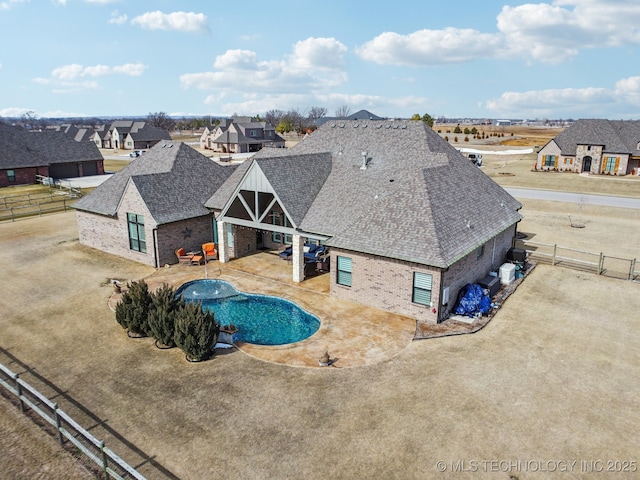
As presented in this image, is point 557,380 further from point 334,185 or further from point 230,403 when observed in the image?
point 334,185

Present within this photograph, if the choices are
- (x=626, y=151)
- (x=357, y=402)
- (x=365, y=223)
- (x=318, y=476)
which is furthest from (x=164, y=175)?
(x=626, y=151)

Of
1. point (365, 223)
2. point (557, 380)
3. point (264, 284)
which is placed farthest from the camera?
point (264, 284)

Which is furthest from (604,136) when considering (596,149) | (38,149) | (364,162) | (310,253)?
(38,149)

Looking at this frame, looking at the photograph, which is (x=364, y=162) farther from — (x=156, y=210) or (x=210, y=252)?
(x=156, y=210)

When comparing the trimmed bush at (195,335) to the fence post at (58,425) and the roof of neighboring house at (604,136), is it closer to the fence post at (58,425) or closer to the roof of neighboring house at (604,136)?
the fence post at (58,425)

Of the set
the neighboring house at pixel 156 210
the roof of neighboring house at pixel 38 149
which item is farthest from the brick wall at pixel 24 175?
the neighboring house at pixel 156 210

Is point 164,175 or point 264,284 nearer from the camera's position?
point 264,284
